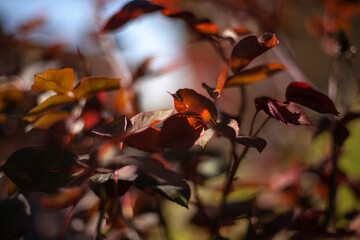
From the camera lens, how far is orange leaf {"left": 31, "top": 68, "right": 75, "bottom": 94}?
19.4 inches

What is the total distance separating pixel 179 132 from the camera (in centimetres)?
45

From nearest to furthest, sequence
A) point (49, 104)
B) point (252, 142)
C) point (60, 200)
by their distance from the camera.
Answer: point (252, 142), point (49, 104), point (60, 200)

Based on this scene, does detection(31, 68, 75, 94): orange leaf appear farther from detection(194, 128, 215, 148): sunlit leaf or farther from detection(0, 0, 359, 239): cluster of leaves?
detection(194, 128, 215, 148): sunlit leaf

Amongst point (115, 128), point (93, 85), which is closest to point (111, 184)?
point (115, 128)

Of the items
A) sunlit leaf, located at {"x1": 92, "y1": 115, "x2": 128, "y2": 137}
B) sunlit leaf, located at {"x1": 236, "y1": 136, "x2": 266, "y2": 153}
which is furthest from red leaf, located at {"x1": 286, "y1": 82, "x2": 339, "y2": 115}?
sunlit leaf, located at {"x1": 92, "y1": 115, "x2": 128, "y2": 137}

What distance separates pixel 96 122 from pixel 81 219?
0.25 meters

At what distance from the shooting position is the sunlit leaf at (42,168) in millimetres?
448

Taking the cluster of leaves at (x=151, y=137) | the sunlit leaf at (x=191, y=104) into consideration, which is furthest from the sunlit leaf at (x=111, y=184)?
the sunlit leaf at (x=191, y=104)

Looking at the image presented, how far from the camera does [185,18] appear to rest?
60 centimetres

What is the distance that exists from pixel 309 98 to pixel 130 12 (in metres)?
0.33

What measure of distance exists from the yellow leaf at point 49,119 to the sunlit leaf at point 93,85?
0.09 m

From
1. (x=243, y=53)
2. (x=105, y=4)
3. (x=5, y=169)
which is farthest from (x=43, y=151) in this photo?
(x=105, y=4)

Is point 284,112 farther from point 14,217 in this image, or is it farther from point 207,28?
point 14,217

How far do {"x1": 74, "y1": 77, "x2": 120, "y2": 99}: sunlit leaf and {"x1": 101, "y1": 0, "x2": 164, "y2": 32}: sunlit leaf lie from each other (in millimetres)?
131
